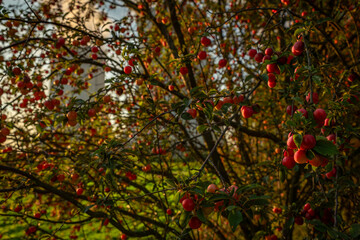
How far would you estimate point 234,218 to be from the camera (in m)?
1.05

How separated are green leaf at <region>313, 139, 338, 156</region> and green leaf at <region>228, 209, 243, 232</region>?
42 centimetres

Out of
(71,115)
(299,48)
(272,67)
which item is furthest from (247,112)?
(71,115)

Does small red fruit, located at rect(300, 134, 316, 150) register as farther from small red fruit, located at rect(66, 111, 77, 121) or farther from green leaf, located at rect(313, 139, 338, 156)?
small red fruit, located at rect(66, 111, 77, 121)

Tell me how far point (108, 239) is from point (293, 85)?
505cm

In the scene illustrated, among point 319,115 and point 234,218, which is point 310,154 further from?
point 234,218

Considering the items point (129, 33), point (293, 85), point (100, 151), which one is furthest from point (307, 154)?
point (129, 33)

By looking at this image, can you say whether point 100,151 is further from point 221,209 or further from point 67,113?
point 221,209

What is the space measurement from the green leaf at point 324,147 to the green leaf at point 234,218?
1.39ft

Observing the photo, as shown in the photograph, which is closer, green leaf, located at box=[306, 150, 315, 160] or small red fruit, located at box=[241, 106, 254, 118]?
green leaf, located at box=[306, 150, 315, 160]

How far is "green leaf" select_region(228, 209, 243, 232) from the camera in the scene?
1027mm

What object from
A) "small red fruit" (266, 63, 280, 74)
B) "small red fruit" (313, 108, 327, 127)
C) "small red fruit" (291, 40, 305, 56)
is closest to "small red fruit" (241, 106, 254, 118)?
"small red fruit" (266, 63, 280, 74)

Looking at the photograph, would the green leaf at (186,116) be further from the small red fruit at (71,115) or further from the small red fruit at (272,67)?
the small red fruit at (71,115)

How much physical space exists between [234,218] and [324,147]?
18.7 inches

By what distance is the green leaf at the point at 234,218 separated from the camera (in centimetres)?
103
